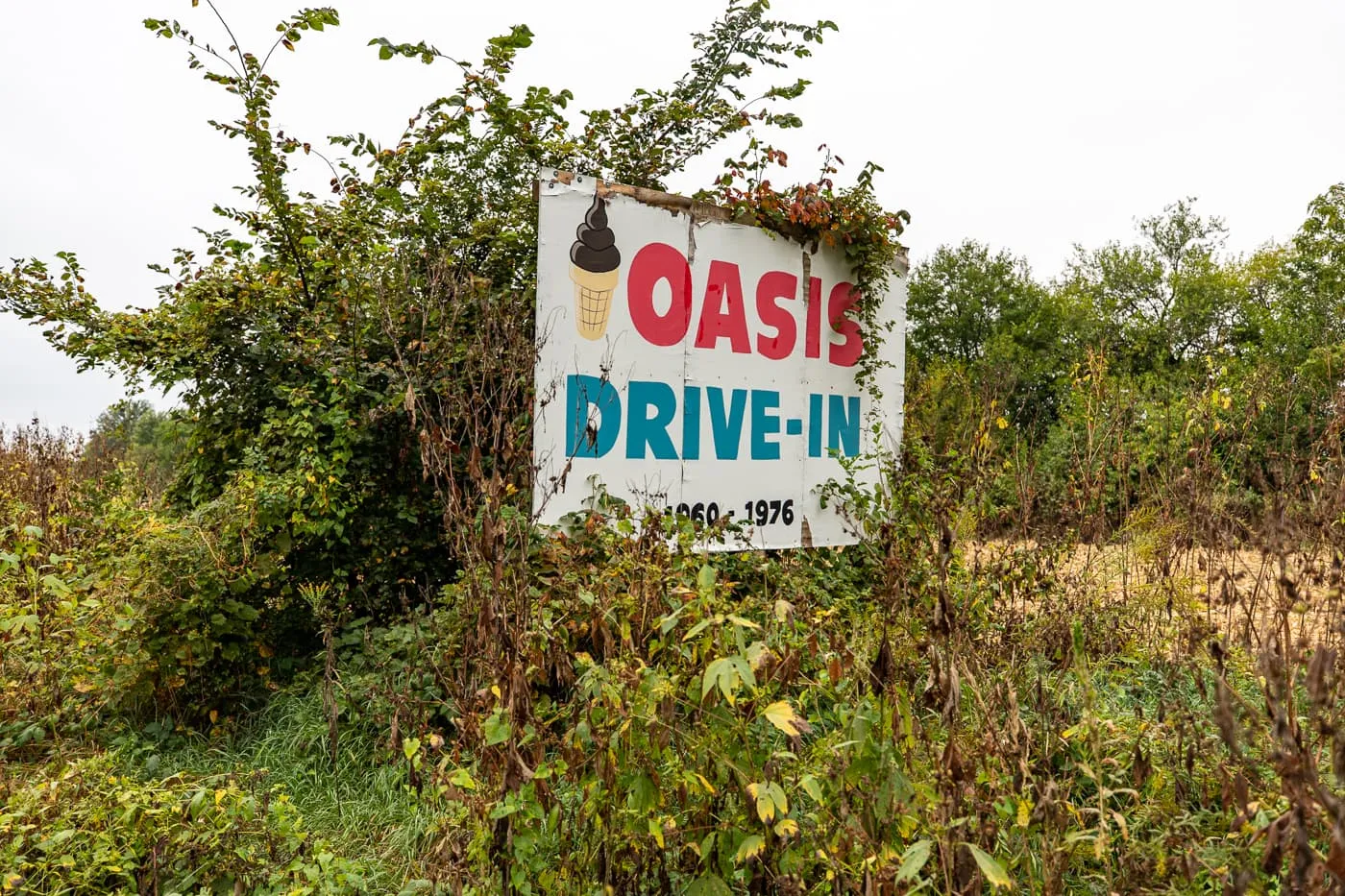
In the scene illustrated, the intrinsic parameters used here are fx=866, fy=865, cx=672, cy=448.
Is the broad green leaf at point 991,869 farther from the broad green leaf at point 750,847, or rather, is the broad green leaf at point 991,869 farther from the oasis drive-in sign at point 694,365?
the oasis drive-in sign at point 694,365

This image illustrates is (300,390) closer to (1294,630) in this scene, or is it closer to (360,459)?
(360,459)

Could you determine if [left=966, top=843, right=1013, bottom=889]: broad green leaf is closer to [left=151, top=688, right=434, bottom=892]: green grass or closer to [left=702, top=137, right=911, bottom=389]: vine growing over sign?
[left=151, top=688, right=434, bottom=892]: green grass

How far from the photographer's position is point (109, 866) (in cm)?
269

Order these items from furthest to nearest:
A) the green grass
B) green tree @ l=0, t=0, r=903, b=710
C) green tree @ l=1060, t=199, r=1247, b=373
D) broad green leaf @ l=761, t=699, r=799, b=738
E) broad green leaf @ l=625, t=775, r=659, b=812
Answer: green tree @ l=1060, t=199, r=1247, b=373, green tree @ l=0, t=0, r=903, b=710, the green grass, broad green leaf @ l=625, t=775, r=659, b=812, broad green leaf @ l=761, t=699, r=799, b=738

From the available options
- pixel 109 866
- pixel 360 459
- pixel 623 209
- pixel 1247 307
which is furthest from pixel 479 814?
pixel 1247 307

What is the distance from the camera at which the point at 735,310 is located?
5.42 metres

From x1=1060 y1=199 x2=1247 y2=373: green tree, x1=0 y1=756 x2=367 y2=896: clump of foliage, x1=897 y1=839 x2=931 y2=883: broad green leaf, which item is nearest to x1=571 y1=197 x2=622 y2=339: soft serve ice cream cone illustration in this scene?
x1=0 y1=756 x2=367 y2=896: clump of foliage

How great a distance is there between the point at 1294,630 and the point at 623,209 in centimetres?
498

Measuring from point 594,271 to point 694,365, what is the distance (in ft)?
2.71

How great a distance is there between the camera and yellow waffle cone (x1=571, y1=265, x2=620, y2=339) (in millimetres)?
4832

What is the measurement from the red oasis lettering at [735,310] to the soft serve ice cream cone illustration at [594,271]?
0.14 metres

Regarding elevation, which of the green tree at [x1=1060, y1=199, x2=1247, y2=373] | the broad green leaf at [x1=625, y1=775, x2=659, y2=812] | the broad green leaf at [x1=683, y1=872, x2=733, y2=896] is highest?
the green tree at [x1=1060, y1=199, x2=1247, y2=373]

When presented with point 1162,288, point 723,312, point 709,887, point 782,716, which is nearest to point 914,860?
point 782,716

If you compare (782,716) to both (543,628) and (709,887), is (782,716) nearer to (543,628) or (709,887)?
(709,887)
